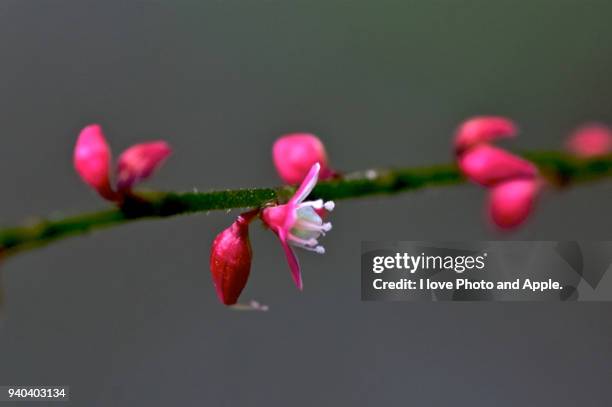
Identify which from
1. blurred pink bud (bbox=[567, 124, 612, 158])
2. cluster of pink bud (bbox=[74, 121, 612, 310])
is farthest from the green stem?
blurred pink bud (bbox=[567, 124, 612, 158])

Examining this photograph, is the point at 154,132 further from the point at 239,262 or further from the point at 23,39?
the point at 239,262

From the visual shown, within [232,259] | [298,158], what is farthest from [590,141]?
[232,259]

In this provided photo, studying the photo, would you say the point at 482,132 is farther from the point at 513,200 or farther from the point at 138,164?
the point at 138,164

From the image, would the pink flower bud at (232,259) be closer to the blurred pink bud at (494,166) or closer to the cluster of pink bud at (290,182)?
the cluster of pink bud at (290,182)

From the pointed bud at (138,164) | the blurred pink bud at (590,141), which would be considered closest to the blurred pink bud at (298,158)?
the pointed bud at (138,164)

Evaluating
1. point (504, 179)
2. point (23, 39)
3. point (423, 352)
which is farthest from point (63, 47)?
point (504, 179)

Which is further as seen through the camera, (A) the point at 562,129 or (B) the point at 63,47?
(A) the point at 562,129

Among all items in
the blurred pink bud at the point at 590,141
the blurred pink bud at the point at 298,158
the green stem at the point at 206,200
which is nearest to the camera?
the green stem at the point at 206,200
